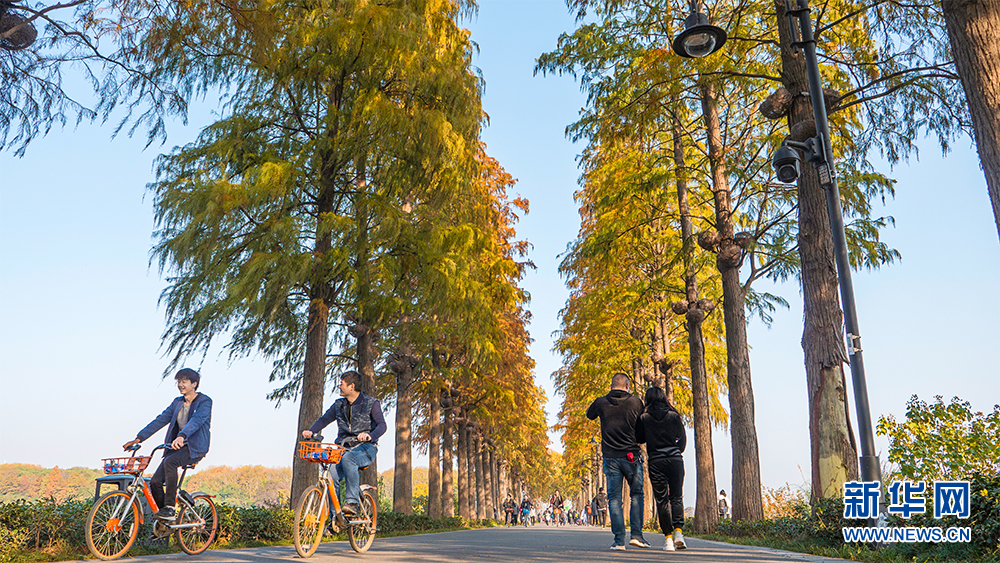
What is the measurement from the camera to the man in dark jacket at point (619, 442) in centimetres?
915

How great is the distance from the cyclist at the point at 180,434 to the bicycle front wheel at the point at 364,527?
5.90 ft

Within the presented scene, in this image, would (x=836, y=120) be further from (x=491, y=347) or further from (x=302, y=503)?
(x=302, y=503)

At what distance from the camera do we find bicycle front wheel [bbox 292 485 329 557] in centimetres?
700

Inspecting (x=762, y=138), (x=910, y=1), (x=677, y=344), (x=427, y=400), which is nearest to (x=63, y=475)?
(x=427, y=400)

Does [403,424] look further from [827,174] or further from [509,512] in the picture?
[509,512]

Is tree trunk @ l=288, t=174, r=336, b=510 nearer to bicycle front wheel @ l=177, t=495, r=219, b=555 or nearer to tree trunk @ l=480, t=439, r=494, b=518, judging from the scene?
bicycle front wheel @ l=177, t=495, r=219, b=555

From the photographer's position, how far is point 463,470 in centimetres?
3378

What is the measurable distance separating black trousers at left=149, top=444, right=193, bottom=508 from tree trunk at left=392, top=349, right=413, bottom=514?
42.6 ft

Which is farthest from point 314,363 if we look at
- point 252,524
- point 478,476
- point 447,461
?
point 478,476

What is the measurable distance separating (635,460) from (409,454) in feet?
43.8

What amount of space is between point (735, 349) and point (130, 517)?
468 inches

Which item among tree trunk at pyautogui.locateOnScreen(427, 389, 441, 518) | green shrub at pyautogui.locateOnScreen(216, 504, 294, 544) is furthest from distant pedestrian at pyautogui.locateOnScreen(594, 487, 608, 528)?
green shrub at pyautogui.locateOnScreen(216, 504, 294, 544)

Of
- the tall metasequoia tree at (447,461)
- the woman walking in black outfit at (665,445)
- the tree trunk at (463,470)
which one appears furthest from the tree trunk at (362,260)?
the tree trunk at (463,470)

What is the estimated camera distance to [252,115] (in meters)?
13.9
